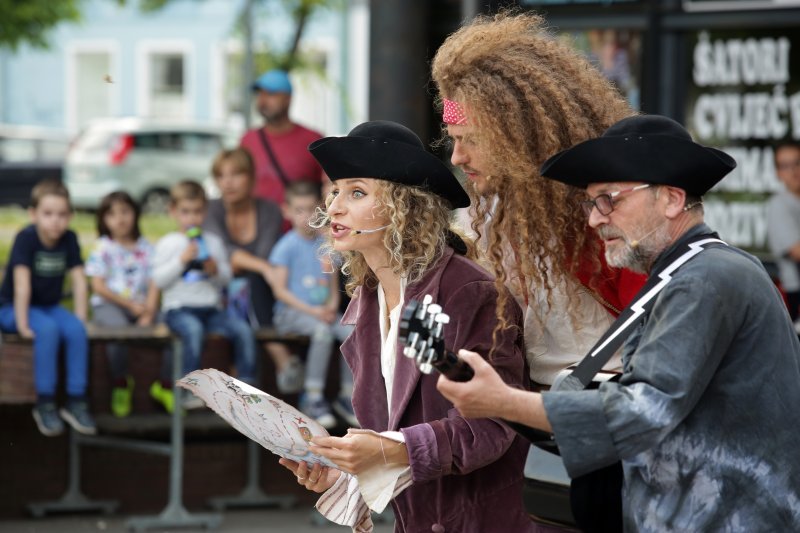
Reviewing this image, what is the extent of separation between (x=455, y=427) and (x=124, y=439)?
480 centimetres

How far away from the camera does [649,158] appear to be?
2736 millimetres

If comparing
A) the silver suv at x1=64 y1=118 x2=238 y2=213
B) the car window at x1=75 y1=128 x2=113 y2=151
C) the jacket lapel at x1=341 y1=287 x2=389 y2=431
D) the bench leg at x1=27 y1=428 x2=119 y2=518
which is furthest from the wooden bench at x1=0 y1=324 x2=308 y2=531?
the car window at x1=75 y1=128 x2=113 y2=151

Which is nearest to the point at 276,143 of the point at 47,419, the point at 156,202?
the point at 47,419

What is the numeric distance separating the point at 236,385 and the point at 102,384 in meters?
4.56

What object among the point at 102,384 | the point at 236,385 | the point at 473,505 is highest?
the point at 236,385

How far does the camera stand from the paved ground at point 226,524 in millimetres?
7184

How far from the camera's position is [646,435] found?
8.30 ft

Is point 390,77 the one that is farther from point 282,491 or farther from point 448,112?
point 448,112

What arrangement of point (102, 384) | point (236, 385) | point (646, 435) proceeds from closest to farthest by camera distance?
point (646, 435), point (236, 385), point (102, 384)

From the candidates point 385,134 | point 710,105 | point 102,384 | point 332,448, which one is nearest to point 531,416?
point 332,448

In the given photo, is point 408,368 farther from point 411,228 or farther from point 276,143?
point 276,143

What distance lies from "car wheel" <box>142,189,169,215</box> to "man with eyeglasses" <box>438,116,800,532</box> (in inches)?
655

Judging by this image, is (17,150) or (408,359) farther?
(17,150)

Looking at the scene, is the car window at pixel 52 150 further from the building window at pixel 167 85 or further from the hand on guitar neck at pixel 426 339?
the hand on guitar neck at pixel 426 339
